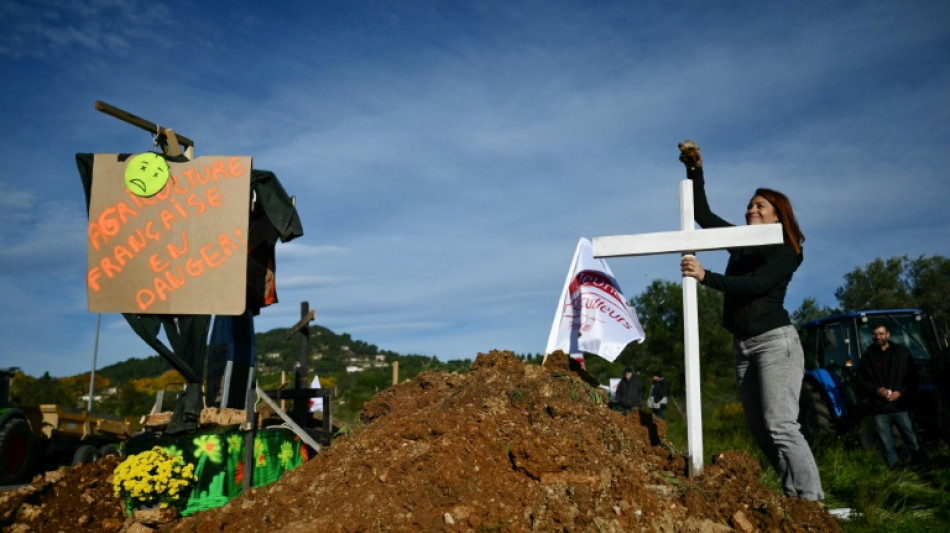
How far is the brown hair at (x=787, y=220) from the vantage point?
393 cm

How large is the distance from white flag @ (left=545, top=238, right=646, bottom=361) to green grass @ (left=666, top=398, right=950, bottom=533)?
3.74 feet

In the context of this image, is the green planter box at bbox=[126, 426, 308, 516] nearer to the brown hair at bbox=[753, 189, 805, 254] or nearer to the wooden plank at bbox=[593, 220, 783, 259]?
the wooden plank at bbox=[593, 220, 783, 259]

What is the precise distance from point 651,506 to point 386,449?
157 centimetres

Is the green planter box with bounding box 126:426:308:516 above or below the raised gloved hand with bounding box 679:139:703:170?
below

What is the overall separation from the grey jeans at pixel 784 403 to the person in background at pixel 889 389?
3.70 metres

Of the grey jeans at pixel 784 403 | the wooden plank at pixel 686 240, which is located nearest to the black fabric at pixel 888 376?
the grey jeans at pixel 784 403

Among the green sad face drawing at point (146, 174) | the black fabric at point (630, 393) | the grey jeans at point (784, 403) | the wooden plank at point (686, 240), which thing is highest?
the green sad face drawing at point (146, 174)

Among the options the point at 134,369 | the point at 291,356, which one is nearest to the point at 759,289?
the point at 291,356

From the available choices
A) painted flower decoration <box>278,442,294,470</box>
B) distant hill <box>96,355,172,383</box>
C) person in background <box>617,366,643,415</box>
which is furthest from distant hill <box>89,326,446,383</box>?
painted flower decoration <box>278,442,294,470</box>

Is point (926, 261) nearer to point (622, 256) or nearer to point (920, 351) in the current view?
point (920, 351)

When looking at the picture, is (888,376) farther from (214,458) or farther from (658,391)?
(658,391)

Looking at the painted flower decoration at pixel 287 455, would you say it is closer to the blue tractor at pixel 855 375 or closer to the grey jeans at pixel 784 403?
the grey jeans at pixel 784 403

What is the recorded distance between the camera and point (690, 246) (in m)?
4.15

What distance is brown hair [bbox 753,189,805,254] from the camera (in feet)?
12.9
